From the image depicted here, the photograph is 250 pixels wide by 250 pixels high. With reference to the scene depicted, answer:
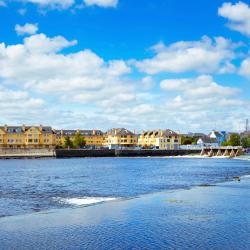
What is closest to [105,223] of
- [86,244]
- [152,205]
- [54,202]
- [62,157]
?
[86,244]

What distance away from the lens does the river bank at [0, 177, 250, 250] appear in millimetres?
22406

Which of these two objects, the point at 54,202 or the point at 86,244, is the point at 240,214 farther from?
the point at 54,202

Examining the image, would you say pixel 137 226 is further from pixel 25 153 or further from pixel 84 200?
pixel 25 153

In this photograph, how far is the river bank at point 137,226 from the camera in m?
22.4

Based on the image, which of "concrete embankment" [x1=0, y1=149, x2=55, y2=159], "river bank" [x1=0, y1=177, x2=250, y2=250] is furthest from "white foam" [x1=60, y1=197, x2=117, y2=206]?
"concrete embankment" [x1=0, y1=149, x2=55, y2=159]

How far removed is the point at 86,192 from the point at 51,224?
22.0 metres

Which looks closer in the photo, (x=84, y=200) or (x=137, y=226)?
(x=137, y=226)

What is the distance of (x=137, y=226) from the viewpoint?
26.8 m

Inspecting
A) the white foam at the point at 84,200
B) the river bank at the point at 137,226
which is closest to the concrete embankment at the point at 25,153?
the white foam at the point at 84,200

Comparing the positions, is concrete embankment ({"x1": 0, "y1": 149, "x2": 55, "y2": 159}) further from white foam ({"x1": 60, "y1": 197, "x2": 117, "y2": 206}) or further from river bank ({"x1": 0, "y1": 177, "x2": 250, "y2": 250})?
river bank ({"x1": 0, "y1": 177, "x2": 250, "y2": 250})

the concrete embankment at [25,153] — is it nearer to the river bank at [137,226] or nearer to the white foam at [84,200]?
the white foam at [84,200]

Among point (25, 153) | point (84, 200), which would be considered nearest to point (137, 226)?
point (84, 200)

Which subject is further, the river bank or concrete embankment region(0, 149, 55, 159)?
concrete embankment region(0, 149, 55, 159)

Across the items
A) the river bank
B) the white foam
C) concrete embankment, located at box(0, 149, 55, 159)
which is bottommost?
the white foam
